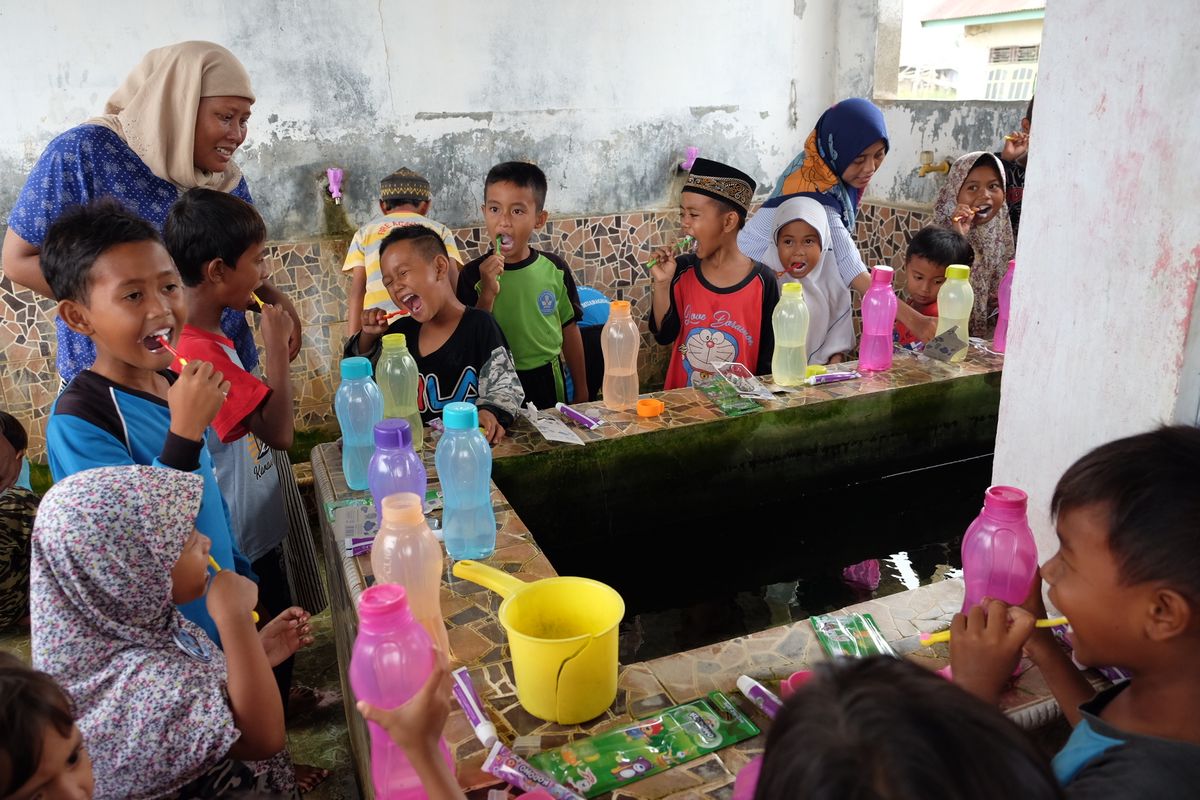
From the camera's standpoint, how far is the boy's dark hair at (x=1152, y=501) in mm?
1133

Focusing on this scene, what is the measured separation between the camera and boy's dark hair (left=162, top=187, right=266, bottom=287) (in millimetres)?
2494

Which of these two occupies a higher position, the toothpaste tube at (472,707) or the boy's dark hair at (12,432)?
the boy's dark hair at (12,432)

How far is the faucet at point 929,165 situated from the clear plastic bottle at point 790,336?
2.83 meters

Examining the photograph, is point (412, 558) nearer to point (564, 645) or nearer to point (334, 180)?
point (564, 645)

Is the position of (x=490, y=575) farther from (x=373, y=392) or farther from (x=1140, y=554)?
(x=1140, y=554)

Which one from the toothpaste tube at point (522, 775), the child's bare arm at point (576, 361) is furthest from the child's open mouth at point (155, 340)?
the child's bare arm at point (576, 361)

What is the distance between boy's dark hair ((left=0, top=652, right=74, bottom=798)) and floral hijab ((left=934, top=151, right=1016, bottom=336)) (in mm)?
4308

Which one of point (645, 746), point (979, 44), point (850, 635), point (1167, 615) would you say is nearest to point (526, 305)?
point (850, 635)

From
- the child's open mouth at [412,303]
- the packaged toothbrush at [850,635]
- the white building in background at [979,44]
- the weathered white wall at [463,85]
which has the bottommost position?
the packaged toothbrush at [850,635]

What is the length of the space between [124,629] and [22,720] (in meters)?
0.36

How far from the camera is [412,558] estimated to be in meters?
1.74

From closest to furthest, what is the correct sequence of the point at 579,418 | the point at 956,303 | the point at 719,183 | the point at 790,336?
the point at 579,418 < the point at 790,336 < the point at 719,183 < the point at 956,303

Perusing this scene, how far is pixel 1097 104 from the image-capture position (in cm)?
175

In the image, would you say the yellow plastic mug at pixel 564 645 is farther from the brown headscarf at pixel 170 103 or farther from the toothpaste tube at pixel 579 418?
the brown headscarf at pixel 170 103
